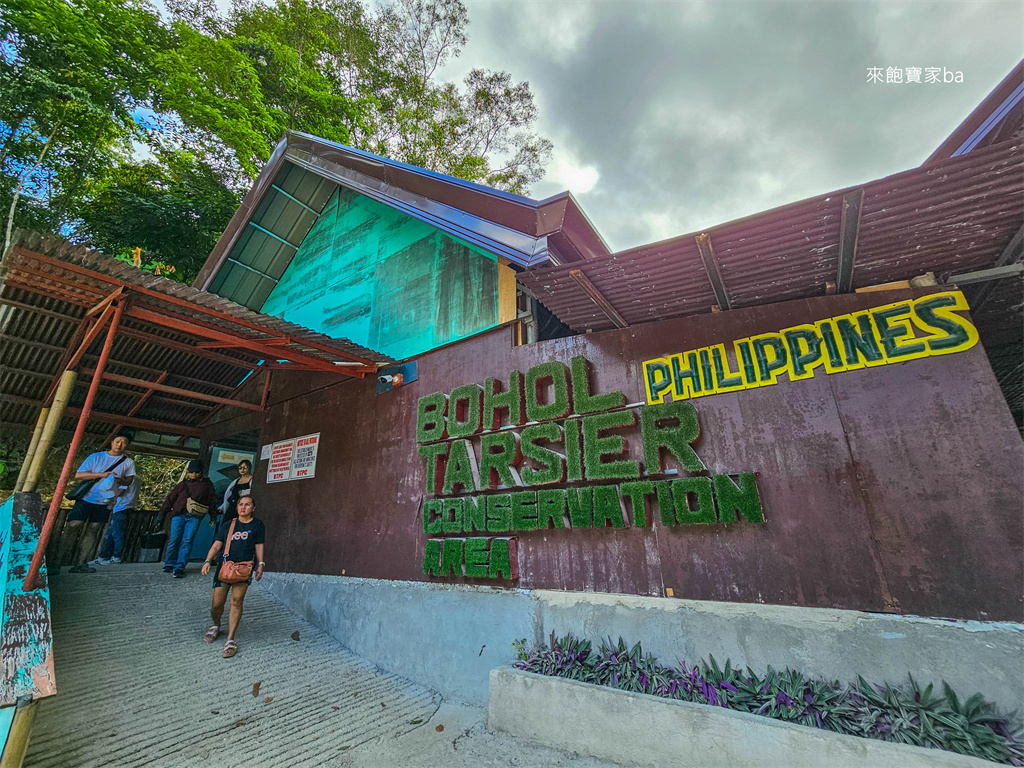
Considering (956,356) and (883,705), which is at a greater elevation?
(956,356)

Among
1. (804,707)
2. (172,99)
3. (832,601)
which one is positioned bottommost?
(804,707)

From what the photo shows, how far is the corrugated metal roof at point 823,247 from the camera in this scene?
3.16 m

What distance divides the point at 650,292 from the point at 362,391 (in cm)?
540

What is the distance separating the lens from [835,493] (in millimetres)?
3885

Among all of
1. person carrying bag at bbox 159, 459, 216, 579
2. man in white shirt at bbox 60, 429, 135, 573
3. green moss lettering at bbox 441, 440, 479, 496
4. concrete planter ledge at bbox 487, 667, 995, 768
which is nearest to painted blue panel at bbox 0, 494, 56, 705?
man in white shirt at bbox 60, 429, 135, 573

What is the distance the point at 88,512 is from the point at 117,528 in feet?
2.28

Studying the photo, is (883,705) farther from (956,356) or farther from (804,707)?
(956,356)

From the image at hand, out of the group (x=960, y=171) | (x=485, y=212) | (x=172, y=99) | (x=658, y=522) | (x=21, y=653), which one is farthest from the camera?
(x=172, y=99)

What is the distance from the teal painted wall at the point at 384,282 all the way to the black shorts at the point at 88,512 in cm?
474

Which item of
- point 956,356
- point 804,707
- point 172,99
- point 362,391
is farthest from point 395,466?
point 172,99

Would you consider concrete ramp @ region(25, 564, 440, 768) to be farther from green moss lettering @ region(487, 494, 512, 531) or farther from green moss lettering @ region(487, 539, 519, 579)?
green moss lettering @ region(487, 494, 512, 531)

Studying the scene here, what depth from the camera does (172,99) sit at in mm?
14820

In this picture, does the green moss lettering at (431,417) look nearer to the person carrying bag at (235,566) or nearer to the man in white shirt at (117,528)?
the person carrying bag at (235,566)

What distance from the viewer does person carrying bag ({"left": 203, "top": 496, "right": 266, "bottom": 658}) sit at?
17.2ft
